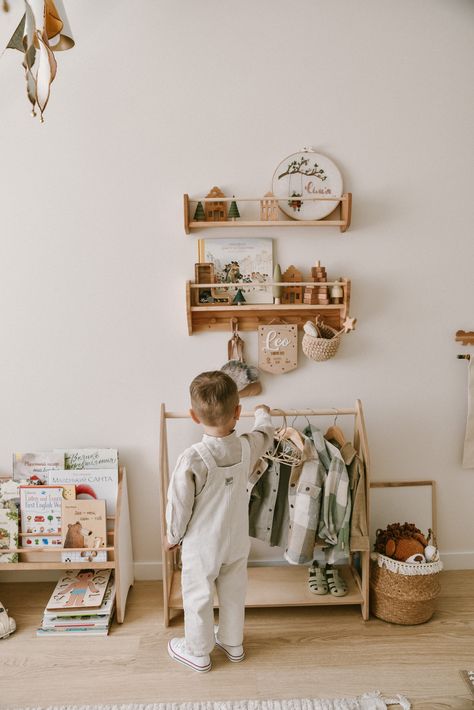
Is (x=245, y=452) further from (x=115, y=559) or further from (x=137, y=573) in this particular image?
(x=137, y=573)

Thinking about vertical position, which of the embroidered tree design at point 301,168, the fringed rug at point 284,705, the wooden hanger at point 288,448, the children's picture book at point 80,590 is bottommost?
the fringed rug at point 284,705

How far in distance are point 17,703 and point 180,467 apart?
0.93m

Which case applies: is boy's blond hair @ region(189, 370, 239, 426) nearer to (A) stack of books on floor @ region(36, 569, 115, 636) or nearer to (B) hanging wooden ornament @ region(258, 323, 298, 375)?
(B) hanging wooden ornament @ region(258, 323, 298, 375)

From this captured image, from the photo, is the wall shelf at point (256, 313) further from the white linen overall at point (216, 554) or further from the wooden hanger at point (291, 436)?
the white linen overall at point (216, 554)

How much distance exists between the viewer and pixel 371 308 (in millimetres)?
2633

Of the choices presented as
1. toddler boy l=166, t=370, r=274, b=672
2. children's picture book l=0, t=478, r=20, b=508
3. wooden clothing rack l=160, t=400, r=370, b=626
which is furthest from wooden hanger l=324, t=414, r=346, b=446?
children's picture book l=0, t=478, r=20, b=508

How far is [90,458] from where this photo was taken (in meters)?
2.60

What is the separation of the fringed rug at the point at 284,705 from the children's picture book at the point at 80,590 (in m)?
0.45

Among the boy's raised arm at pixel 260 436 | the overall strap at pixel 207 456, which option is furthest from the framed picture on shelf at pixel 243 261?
the overall strap at pixel 207 456

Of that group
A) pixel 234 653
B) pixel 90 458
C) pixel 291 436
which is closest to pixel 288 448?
pixel 291 436

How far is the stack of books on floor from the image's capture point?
92.3 inches

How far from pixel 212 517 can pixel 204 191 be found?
52.2 inches

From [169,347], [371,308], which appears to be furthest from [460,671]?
[169,347]

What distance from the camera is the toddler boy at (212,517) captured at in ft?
6.53
